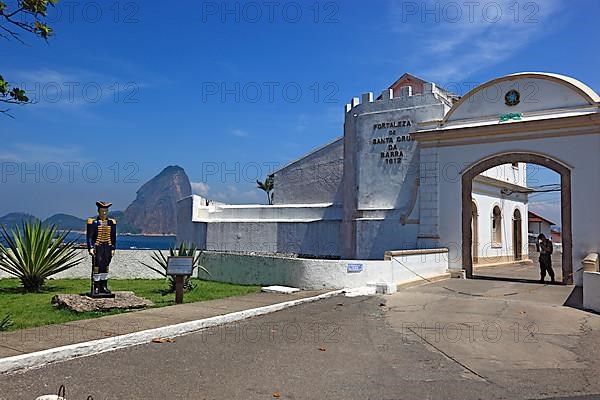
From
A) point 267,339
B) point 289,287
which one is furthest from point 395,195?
point 267,339

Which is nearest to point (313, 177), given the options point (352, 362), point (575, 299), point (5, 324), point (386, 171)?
Result: point (386, 171)

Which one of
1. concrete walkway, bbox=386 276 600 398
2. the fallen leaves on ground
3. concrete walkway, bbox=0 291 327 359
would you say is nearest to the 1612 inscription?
concrete walkway, bbox=386 276 600 398

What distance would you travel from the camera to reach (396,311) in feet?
37.8

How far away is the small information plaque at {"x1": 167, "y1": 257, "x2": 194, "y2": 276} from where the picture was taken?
39.6ft

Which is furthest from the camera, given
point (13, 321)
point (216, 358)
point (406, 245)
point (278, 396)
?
point (406, 245)

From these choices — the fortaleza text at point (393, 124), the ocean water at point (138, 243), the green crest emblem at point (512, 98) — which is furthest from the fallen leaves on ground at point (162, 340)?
the fortaleza text at point (393, 124)

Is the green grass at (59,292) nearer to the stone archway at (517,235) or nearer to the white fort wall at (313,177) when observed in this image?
the white fort wall at (313,177)

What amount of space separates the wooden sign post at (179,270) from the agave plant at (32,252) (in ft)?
11.6

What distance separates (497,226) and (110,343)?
24078mm

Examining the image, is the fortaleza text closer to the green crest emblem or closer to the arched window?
the green crest emblem

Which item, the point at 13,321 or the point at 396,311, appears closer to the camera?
the point at 13,321

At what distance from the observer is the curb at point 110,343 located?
6401 mm

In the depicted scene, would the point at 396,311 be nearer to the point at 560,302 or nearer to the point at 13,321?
the point at 560,302

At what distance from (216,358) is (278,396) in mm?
1713
